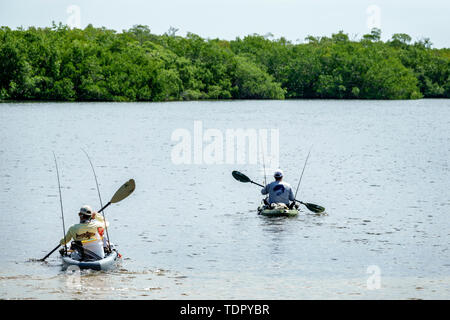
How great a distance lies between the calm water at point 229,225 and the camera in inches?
592

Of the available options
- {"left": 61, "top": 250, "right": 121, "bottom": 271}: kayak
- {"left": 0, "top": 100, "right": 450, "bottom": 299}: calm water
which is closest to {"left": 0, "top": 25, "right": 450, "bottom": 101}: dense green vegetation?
{"left": 0, "top": 100, "right": 450, "bottom": 299}: calm water

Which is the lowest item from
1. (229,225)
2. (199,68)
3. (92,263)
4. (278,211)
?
(229,225)

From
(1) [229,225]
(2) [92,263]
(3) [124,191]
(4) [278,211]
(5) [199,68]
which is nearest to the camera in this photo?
(2) [92,263]

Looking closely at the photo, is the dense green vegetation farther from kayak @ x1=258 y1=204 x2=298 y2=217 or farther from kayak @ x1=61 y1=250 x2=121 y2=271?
kayak @ x1=61 y1=250 x2=121 y2=271

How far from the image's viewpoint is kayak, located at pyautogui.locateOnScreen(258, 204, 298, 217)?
70.2 feet

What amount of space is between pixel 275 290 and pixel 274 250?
3.88 metres

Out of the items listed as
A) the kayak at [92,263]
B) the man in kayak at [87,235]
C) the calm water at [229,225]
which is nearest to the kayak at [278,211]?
the calm water at [229,225]

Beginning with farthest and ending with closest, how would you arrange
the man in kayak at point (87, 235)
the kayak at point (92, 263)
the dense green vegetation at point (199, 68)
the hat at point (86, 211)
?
the dense green vegetation at point (199, 68) → the kayak at point (92, 263) → the man in kayak at point (87, 235) → the hat at point (86, 211)

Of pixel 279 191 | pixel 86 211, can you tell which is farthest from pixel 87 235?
pixel 279 191

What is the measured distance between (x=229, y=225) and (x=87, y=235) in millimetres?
7604

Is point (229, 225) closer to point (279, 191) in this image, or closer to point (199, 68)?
point (279, 191)

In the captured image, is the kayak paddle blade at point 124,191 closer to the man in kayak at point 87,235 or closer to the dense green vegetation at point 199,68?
the man in kayak at point 87,235

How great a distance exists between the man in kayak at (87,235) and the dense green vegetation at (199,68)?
88.7 metres

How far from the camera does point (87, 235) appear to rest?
596 inches
